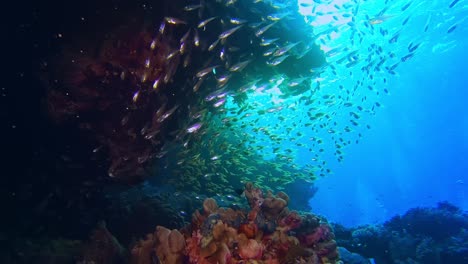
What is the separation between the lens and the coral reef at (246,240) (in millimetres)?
3988

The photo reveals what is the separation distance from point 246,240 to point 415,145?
9760cm

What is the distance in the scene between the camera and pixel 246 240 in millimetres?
4086

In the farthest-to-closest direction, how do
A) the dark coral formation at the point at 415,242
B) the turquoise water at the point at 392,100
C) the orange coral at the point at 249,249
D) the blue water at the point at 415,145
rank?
the blue water at the point at 415,145
the turquoise water at the point at 392,100
the dark coral formation at the point at 415,242
the orange coral at the point at 249,249

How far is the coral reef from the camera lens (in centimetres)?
399

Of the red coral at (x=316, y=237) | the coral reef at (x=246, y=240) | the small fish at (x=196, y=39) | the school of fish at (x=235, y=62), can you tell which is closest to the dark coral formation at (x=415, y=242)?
the school of fish at (x=235, y=62)

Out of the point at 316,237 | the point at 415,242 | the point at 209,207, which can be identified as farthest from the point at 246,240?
the point at 415,242

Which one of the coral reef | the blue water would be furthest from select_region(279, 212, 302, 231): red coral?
the blue water

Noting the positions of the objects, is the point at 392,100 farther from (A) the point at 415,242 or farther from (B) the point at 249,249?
(B) the point at 249,249

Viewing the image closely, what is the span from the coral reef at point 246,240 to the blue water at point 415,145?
24.7 metres

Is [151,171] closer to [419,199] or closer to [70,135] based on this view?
[70,135]

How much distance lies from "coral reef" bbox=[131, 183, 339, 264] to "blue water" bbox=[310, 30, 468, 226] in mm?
24692

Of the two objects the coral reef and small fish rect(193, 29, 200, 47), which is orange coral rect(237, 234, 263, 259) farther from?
small fish rect(193, 29, 200, 47)

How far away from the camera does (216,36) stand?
994 cm

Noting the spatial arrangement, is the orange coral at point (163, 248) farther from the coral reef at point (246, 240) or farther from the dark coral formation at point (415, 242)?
the dark coral formation at point (415, 242)
